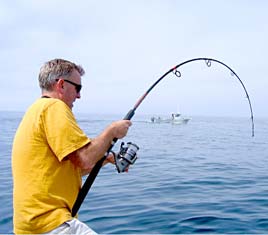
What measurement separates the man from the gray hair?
158 mm

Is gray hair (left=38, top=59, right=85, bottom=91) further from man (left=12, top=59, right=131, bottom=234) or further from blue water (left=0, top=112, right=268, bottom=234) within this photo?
blue water (left=0, top=112, right=268, bottom=234)

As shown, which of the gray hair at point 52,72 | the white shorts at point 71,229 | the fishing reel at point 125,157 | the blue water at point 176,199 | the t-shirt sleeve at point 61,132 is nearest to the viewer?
the t-shirt sleeve at point 61,132

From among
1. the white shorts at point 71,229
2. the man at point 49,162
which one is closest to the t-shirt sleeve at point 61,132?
the man at point 49,162

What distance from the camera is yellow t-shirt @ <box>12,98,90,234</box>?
208cm

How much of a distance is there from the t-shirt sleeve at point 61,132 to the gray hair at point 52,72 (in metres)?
→ 0.31

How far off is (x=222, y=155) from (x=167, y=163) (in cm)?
360

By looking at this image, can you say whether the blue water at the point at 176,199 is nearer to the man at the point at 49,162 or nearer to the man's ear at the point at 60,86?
the man at the point at 49,162

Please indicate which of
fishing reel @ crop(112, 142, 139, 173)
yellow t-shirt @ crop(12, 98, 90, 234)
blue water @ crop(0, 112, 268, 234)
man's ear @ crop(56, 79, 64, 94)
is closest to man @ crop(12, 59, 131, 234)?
yellow t-shirt @ crop(12, 98, 90, 234)

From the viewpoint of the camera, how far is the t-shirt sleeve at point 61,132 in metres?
2.06

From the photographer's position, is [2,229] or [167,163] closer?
[2,229]

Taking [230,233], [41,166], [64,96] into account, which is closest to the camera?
[41,166]

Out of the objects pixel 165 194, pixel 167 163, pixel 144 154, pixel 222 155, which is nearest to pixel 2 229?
pixel 165 194

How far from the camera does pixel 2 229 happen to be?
516cm

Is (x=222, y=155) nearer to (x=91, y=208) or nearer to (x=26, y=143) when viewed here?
(x=91, y=208)
